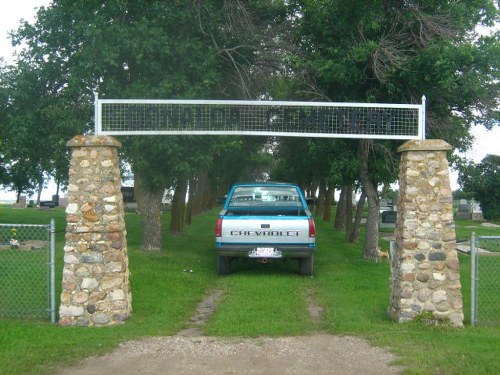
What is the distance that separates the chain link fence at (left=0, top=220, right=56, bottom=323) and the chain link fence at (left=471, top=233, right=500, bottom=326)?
18.0 ft

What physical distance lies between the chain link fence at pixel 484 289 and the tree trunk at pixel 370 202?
2.60 meters

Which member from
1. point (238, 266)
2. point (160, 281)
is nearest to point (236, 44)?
point (238, 266)

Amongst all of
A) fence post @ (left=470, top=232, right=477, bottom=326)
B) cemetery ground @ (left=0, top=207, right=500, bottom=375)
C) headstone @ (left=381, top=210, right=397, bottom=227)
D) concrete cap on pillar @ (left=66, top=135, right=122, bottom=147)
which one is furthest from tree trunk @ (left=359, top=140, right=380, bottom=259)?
headstone @ (left=381, top=210, right=397, bottom=227)

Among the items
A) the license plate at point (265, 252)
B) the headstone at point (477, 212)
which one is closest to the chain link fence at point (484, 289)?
the license plate at point (265, 252)

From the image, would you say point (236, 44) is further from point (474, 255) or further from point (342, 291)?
point (474, 255)

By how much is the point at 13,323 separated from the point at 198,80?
28.0 feet

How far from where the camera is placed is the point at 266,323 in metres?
8.76

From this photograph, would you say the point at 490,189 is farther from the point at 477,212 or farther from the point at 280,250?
the point at 280,250

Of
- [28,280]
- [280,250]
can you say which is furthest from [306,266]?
[28,280]

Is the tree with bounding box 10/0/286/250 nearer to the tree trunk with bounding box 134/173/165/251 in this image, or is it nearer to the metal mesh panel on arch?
the tree trunk with bounding box 134/173/165/251

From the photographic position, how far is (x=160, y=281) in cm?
1220

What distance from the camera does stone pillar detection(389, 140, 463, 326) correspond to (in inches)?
342

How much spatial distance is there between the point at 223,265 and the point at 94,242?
486 centimetres

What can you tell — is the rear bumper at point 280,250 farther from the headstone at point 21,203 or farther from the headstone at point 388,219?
the headstone at point 21,203
